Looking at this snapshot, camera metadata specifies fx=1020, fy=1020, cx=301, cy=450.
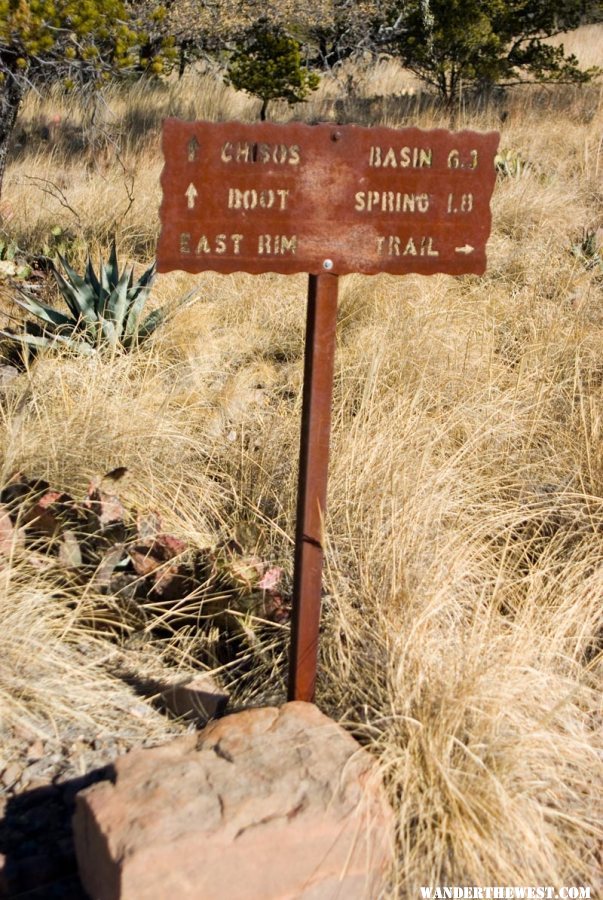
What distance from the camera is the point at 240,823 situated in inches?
80.4

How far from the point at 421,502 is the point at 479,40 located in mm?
8675

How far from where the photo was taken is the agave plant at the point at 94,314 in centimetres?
478

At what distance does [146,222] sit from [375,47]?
9081mm

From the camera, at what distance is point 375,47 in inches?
578

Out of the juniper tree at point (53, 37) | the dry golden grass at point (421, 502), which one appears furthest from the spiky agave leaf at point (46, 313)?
the juniper tree at point (53, 37)

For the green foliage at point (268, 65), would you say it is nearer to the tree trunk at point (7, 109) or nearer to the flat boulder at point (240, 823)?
the tree trunk at point (7, 109)

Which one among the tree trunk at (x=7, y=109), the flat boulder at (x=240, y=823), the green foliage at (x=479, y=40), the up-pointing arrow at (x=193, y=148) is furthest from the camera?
the green foliage at (x=479, y=40)

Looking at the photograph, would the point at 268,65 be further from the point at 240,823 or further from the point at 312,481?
the point at 240,823

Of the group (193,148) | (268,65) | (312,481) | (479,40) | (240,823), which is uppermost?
(479,40)

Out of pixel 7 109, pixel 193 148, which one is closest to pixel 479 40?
pixel 7 109

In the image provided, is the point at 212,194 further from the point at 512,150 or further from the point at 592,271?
the point at 512,150

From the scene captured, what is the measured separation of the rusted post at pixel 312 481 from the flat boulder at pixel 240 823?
0.30 metres

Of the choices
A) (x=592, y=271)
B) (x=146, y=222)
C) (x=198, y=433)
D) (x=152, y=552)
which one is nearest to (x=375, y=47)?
(x=146, y=222)

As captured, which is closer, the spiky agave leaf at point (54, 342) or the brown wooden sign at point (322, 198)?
the brown wooden sign at point (322, 198)
